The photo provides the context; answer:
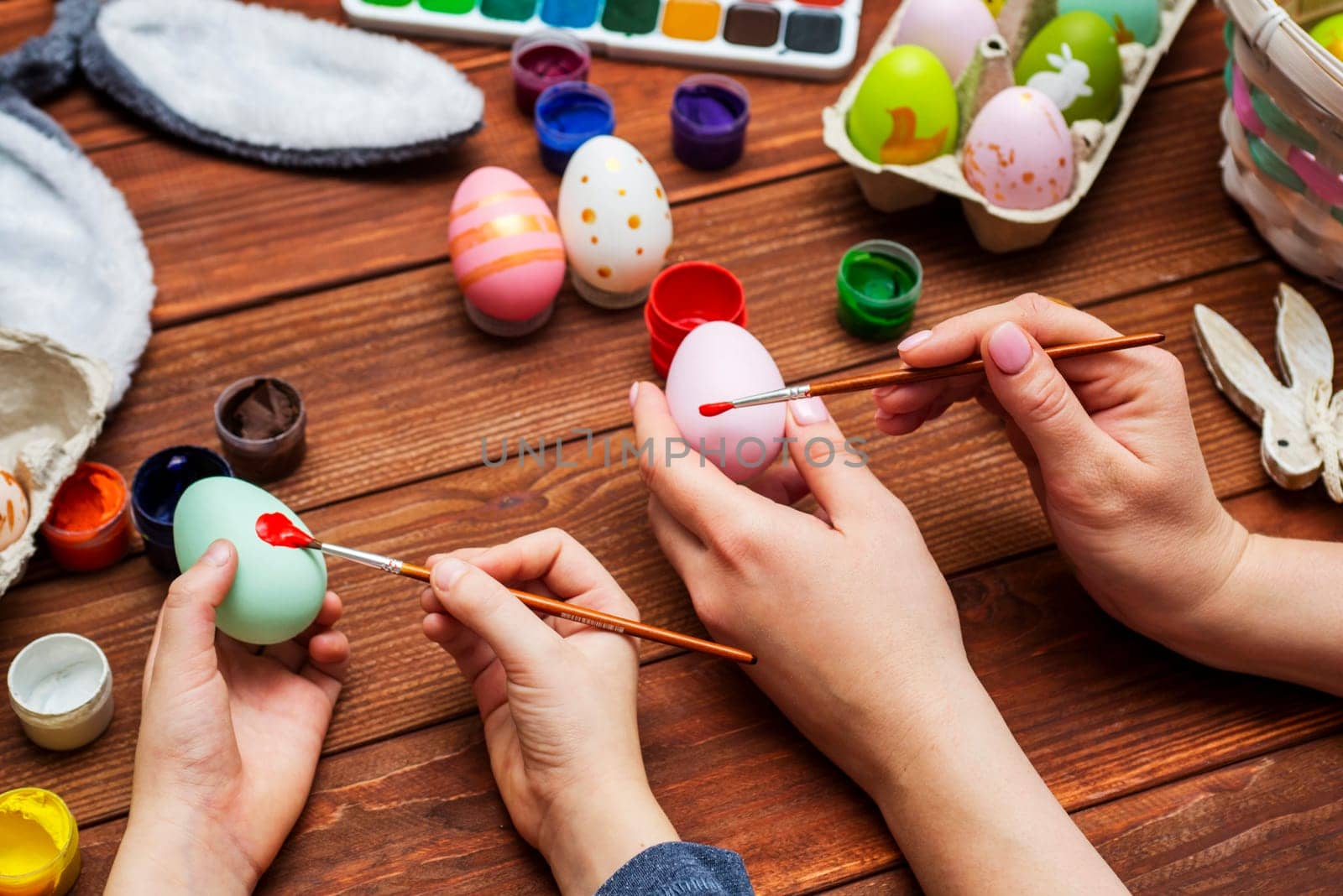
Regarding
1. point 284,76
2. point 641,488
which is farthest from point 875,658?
point 284,76

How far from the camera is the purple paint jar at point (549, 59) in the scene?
1452 millimetres

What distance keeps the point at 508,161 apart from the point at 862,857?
2.90ft

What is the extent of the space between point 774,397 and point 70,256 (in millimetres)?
796

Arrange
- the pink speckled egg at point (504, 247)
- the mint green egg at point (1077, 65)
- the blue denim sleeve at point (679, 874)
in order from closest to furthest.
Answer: the blue denim sleeve at point (679, 874) < the pink speckled egg at point (504, 247) < the mint green egg at point (1077, 65)

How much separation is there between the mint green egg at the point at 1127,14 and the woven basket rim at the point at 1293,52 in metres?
0.26

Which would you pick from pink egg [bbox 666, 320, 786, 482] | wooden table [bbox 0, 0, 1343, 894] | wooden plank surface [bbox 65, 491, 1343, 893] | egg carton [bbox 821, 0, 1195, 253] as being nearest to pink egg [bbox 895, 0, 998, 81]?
egg carton [bbox 821, 0, 1195, 253]

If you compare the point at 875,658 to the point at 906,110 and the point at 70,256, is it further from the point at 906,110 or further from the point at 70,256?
the point at 70,256

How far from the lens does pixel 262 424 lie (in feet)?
3.81

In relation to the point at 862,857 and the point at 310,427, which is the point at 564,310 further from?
the point at 862,857

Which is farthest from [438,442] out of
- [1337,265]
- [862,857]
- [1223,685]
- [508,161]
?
[1337,265]

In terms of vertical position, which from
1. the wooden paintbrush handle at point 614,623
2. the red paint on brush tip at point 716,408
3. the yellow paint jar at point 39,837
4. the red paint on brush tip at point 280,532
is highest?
the red paint on brush tip at point 716,408

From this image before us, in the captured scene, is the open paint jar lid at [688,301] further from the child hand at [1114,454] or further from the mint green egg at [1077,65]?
the mint green egg at [1077,65]

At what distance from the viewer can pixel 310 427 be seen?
1.21 meters

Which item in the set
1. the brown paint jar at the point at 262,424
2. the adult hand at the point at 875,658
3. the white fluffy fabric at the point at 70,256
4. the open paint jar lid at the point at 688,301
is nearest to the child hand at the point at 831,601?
the adult hand at the point at 875,658
